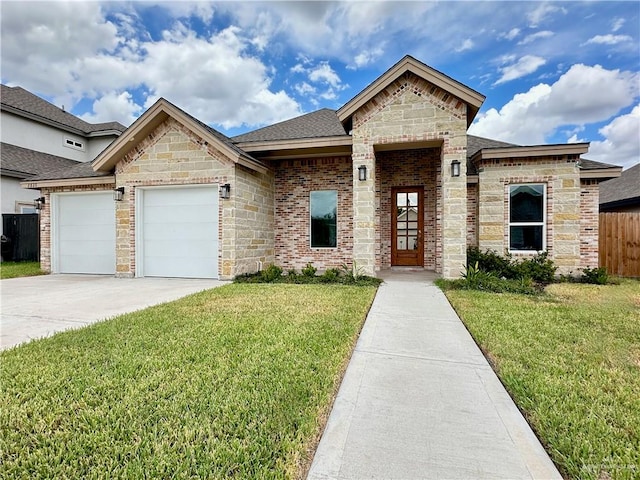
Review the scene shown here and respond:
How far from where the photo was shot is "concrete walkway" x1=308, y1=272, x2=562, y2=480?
6.20ft

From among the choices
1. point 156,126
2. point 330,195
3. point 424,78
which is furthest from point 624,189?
point 156,126

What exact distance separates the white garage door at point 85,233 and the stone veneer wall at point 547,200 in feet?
37.4

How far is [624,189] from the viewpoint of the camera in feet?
A: 49.5

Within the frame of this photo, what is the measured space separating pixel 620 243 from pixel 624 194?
721 cm

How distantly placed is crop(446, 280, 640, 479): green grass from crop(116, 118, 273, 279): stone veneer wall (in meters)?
5.98

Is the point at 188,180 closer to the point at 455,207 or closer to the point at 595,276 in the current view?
the point at 455,207

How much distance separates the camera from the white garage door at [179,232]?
9.07 m

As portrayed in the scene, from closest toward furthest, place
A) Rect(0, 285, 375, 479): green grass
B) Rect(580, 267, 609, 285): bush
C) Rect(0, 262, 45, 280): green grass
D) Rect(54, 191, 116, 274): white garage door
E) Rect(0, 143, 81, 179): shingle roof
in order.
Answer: Rect(0, 285, 375, 479): green grass → Rect(580, 267, 609, 285): bush → Rect(0, 262, 45, 280): green grass → Rect(54, 191, 116, 274): white garage door → Rect(0, 143, 81, 179): shingle roof

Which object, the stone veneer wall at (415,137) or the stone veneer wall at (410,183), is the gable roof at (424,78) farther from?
the stone veneer wall at (410,183)

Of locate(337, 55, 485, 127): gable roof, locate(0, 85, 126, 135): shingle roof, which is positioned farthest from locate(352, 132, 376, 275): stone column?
locate(0, 85, 126, 135): shingle roof

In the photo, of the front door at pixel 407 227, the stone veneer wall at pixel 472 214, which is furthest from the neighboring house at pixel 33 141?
the stone veneer wall at pixel 472 214

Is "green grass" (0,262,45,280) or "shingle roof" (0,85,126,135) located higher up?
"shingle roof" (0,85,126,135)

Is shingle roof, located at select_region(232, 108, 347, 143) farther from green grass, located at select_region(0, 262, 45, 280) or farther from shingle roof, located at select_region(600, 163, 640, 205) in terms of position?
shingle roof, located at select_region(600, 163, 640, 205)

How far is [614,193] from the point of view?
51.3 ft
